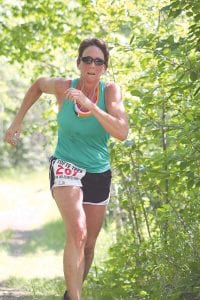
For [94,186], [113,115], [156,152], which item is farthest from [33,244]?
[113,115]

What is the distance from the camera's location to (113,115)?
194 inches

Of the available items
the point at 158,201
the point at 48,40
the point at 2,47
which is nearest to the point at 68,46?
the point at 48,40

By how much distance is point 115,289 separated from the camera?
21.2 ft

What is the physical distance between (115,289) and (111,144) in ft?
5.03

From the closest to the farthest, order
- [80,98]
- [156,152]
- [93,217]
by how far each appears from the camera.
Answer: [80,98] → [93,217] → [156,152]

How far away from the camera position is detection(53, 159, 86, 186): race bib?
5.05 meters

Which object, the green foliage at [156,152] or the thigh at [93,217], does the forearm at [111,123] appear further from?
the thigh at [93,217]

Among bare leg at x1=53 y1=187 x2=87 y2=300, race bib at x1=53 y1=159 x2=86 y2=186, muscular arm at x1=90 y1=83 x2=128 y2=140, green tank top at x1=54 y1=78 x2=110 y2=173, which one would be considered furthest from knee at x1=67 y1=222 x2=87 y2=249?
muscular arm at x1=90 y1=83 x2=128 y2=140

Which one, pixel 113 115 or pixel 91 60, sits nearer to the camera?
pixel 113 115

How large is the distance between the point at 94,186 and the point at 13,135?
2.80 feet

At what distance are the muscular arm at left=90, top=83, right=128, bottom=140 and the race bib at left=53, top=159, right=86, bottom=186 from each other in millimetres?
489

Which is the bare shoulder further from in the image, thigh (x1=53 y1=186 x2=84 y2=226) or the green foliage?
thigh (x1=53 y1=186 x2=84 y2=226)

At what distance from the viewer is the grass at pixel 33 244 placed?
1020 centimetres

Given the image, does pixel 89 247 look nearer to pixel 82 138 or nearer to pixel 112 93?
pixel 82 138
